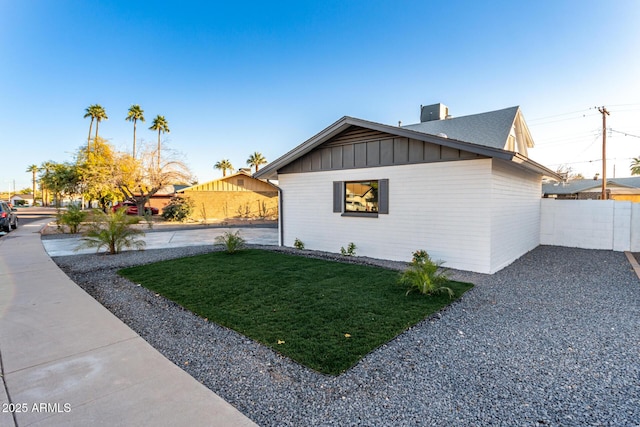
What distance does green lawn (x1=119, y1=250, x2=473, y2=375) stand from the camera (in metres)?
3.27

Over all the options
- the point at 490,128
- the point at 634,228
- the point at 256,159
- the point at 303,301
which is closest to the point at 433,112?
the point at 490,128

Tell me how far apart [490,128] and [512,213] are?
6.45 m

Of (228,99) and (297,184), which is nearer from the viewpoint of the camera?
(297,184)

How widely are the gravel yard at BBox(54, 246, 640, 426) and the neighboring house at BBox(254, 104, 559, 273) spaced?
6.86 feet

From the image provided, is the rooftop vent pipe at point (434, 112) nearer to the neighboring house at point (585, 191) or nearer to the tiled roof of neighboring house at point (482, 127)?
the tiled roof of neighboring house at point (482, 127)

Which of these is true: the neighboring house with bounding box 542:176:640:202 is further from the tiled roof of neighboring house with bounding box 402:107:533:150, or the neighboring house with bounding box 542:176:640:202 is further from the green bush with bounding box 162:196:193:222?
the green bush with bounding box 162:196:193:222

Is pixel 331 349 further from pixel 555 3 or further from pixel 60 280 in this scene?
pixel 555 3

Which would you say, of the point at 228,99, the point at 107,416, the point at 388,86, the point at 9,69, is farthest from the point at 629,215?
the point at 9,69

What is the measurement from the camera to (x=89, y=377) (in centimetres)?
251

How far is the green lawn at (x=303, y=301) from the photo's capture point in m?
3.27

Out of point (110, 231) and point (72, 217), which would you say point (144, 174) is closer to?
point (72, 217)

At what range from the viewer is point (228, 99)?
50.8 ft


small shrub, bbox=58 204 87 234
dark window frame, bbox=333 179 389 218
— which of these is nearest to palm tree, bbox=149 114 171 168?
small shrub, bbox=58 204 87 234

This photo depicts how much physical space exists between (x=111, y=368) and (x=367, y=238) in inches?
257
